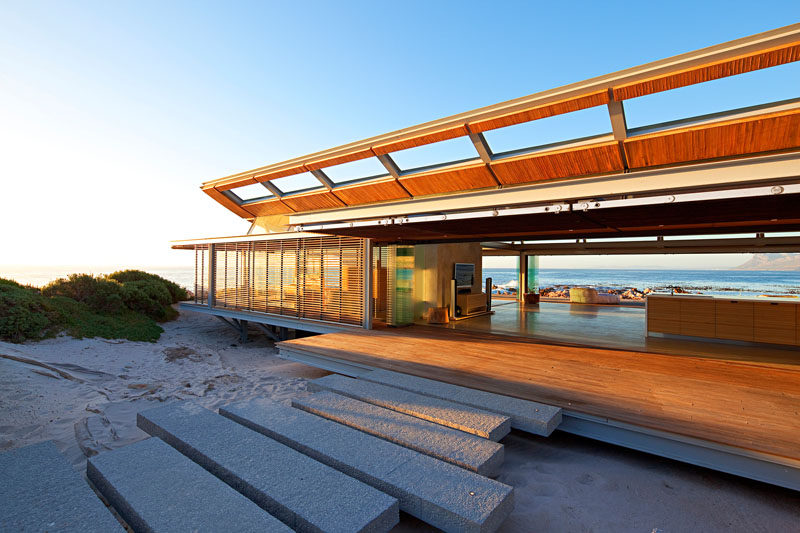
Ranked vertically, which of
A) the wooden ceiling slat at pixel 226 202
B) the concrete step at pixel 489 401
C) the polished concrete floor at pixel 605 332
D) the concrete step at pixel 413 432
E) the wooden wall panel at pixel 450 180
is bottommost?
the concrete step at pixel 413 432

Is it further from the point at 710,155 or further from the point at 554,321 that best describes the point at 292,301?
the point at 710,155

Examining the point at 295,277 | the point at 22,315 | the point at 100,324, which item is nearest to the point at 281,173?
the point at 295,277

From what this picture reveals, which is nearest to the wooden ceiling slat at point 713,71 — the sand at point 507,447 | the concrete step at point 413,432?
the sand at point 507,447

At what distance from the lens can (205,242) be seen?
12.1 m

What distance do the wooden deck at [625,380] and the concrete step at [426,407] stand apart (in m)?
0.68

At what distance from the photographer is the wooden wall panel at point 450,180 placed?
7047 millimetres

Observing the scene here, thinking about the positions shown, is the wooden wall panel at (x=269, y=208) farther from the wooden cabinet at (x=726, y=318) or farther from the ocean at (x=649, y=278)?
the ocean at (x=649, y=278)

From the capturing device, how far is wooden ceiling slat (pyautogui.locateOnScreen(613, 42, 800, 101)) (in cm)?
391

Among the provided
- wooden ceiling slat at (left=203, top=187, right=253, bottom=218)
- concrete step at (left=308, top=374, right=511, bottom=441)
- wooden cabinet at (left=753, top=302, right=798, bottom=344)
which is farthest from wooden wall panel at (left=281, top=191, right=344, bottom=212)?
wooden cabinet at (left=753, top=302, right=798, bottom=344)

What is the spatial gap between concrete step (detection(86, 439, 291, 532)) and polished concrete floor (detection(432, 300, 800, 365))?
6319 millimetres

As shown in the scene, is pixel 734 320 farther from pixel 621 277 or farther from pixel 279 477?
pixel 621 277

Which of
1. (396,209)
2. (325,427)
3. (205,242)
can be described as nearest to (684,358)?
(396,209)

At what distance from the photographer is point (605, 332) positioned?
8148mm

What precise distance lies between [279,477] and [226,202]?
36.4ft
